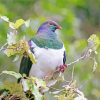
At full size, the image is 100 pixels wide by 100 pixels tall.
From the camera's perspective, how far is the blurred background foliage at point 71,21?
6074 mm

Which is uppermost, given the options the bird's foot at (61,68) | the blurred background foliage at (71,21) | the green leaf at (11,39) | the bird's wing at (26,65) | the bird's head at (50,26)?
the blurred background foliage at (71,21)

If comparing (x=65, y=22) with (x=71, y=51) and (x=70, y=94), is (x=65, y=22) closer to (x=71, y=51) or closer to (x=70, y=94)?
(x=71, y=51)

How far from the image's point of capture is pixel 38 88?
121 inches

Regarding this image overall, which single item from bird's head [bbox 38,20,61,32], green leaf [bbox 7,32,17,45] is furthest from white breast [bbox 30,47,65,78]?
green leaf [bbox 7,32,17,45]

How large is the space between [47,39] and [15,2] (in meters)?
4.22

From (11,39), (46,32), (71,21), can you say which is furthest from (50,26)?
(71,21)

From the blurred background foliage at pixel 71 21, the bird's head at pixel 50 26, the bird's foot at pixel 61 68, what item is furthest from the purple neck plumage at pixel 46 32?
the blurred background foliage at pixel 71 21

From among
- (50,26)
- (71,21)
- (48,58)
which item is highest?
(71,21)

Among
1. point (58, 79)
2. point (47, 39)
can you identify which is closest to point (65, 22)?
point (47, 39)

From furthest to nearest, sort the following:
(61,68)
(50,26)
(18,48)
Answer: (50,26)
(61,68)
(18,48)

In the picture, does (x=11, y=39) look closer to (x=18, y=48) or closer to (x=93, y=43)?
(x=18, y=48)

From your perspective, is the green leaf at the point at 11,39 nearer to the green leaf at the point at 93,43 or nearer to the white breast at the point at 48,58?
the green leaf at the point at 93,43

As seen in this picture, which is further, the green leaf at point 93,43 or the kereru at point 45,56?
the kereru at point 45,56

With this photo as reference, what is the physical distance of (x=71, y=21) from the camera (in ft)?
25.4
